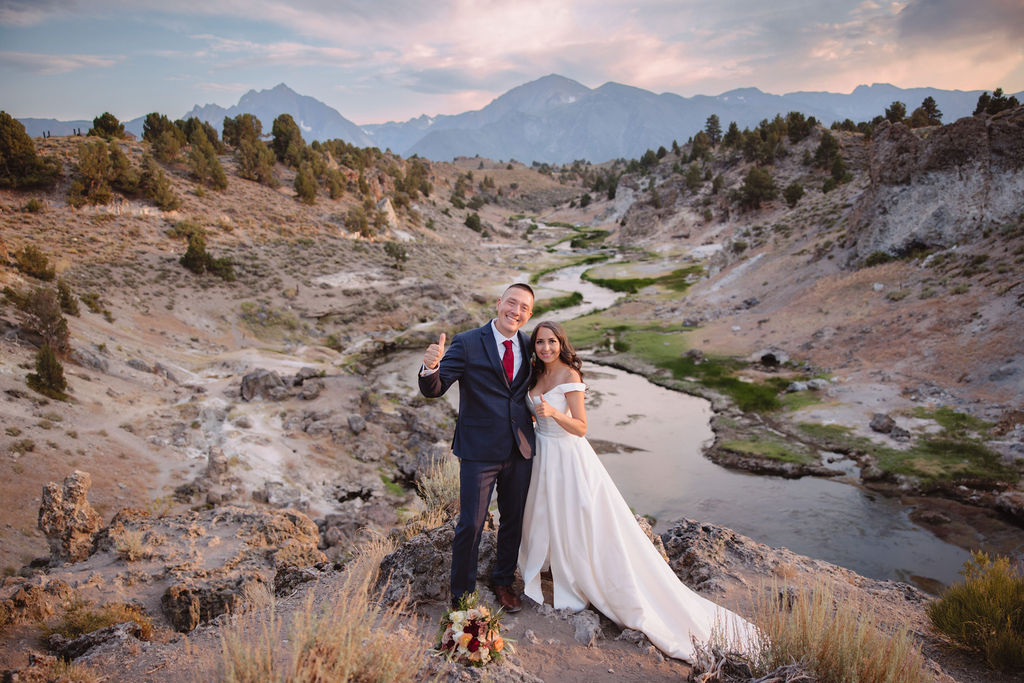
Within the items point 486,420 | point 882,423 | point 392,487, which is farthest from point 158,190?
point 882,423

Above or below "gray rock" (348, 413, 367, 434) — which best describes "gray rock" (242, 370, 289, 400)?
above

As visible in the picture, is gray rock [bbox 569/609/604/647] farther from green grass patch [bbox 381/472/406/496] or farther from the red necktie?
green grass patch [bbox 381/472/406/496]

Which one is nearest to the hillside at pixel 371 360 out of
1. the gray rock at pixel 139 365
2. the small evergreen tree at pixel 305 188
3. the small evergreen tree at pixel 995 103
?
the gray rock at pixel 139 365

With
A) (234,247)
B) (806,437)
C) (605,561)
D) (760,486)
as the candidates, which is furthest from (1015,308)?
(234,247)

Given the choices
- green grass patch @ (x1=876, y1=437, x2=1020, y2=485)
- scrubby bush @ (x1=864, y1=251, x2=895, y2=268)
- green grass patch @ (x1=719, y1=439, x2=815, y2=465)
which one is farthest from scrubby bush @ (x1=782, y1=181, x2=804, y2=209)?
green grass patch @ (x1=876, y1=437, x2=1020, y2=485)

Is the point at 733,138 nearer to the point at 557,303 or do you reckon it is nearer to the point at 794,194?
the point at 794,194

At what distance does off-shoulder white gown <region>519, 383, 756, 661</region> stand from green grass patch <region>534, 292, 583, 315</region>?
30.2 metres

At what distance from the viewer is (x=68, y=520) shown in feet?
24.6

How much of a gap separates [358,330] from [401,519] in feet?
62.4

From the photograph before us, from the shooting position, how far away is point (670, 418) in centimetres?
1775

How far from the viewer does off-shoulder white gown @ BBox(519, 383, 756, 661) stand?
4.32 m

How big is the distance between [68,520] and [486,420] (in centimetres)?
745

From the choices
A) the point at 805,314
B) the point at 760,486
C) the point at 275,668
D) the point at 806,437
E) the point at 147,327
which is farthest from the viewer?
the point at 805,314

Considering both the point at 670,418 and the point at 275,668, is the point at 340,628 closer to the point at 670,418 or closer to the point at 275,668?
the point at 275,668
